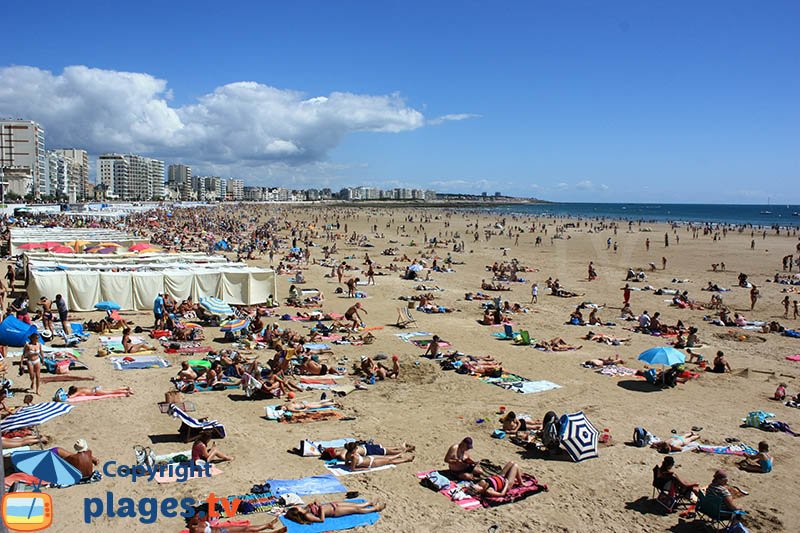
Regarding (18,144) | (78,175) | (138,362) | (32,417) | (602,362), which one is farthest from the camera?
(78,175)

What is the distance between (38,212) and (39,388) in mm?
54429

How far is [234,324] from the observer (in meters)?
16.0

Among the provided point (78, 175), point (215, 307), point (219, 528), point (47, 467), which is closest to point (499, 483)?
point (219, 528)

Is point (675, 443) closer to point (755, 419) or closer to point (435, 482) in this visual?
point (755, 419)

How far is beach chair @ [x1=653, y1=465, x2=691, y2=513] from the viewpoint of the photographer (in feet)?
23.1

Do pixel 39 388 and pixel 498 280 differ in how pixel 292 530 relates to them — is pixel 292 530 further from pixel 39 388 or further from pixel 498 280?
pixel 498 280

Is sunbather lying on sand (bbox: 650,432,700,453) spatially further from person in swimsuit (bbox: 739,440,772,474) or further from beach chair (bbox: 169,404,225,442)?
beach chair (bbox: 169,404,225,442)

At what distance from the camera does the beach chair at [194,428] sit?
8172mm

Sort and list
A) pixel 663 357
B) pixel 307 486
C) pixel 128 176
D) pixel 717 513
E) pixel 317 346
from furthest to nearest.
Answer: pixel 128 176 < pixel 317 346 < pixel 663 357 < pixel 307 486 < pixel 717 513

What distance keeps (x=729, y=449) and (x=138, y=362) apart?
11317 mm

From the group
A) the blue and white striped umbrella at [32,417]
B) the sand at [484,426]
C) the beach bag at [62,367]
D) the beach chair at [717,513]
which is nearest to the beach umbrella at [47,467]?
the sand at [484,426]

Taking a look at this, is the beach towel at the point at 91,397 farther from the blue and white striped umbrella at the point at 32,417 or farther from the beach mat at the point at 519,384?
the beach mat at the point at 519,384

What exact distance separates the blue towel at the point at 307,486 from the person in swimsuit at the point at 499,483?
1689 millimetres

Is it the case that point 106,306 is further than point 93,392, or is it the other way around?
point 106,306
